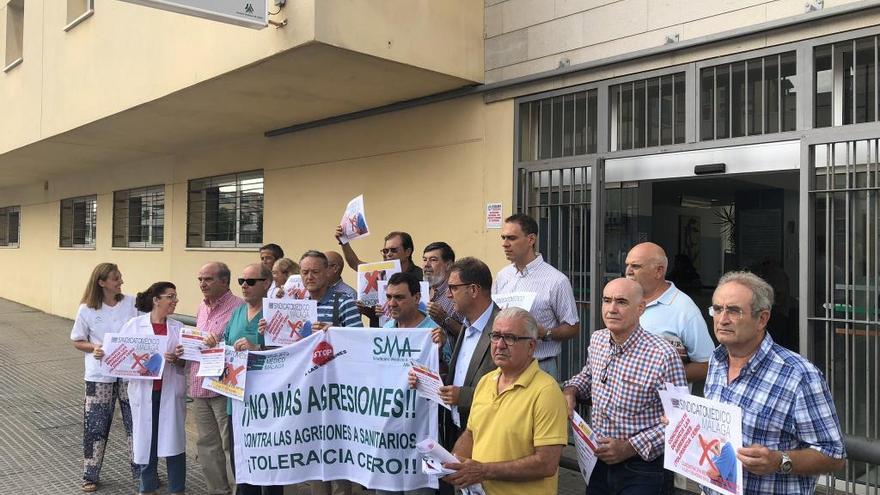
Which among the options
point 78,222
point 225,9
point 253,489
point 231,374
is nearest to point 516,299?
point 231,374

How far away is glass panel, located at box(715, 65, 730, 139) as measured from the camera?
215 inches

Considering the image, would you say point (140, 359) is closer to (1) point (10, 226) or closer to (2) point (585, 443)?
(2) point (585, 443)

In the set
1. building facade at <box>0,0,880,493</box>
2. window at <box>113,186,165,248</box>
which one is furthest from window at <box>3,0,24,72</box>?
window at <box>113,186,165,248</box>

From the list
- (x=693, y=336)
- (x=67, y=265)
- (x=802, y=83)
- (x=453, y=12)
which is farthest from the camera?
(x=67, y=265)

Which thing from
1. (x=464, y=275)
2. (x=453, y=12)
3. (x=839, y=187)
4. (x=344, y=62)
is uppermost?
(x=453, y=12)

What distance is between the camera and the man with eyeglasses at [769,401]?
2354 millimetres

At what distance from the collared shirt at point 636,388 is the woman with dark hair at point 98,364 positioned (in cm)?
426

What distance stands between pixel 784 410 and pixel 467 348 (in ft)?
5.82

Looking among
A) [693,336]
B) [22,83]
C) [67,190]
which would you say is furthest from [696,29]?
[67,190]

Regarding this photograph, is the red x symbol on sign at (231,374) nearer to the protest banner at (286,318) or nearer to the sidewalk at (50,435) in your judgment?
the protest banner at (286,318)

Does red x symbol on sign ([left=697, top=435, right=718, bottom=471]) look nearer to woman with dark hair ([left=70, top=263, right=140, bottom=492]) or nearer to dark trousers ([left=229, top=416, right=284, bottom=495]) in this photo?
dark trousers ([left=229, top=416, right=284, bottom=495])

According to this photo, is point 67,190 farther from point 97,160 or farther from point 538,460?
point 538,460

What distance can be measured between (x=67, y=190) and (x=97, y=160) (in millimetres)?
3948

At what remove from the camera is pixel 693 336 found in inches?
135
